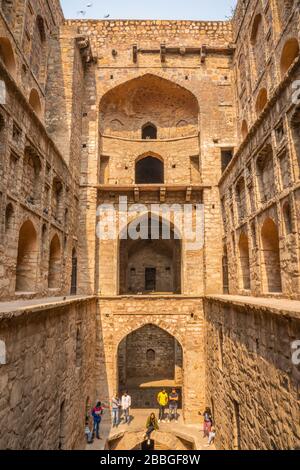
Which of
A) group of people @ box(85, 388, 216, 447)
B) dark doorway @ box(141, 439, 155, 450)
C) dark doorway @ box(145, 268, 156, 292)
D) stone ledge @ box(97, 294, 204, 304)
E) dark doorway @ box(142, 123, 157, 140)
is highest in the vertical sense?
dark doorway @ box(142, 123, 157, 140)

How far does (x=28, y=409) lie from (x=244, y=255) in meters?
7.72

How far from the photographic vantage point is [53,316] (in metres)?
7.46

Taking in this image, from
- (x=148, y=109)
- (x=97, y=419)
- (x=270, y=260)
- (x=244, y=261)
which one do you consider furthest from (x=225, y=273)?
A: (x=148, y=109)

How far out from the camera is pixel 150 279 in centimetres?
1986

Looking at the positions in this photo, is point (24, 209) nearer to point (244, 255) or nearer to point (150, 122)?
point (244, 255)

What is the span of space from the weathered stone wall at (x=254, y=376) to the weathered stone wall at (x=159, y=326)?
139cm

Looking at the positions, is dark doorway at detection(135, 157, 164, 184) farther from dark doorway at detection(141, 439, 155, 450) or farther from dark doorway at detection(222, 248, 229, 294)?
dark doorway at detection(141, 439, 155, 450)

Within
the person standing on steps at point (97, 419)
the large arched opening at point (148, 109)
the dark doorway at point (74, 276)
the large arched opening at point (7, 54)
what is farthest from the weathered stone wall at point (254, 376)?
the large arched opening at point (148, 109)

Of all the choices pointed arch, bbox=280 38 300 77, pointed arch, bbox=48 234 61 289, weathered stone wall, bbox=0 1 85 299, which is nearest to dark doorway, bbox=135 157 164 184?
weathered stone wall, bbox=0 1 85 299

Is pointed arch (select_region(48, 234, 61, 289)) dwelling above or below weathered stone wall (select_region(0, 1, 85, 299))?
below

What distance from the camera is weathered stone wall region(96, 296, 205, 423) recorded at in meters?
12.3

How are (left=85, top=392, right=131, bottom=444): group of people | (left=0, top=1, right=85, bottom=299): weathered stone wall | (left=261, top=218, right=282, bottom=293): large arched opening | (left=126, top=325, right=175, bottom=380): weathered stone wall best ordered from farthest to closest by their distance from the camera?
(left=126, top=325, right=175, bottom=380): weathered stone wall, (left=85, top=392, right=131, bottom=444): group of people, (left=261, top=218, right=282, bottom=293): large arched opening, (left=0, top=1, right=85, bottom=299): weathered stone wall

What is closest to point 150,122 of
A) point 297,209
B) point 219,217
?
point 219,217

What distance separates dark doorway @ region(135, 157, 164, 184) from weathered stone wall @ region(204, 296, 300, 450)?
10340 mm
